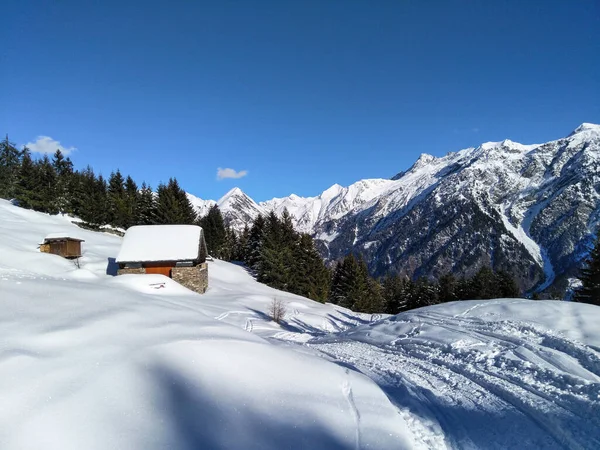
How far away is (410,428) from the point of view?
545 cm

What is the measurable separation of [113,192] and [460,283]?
5713 cm

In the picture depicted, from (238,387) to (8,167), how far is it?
252 ft

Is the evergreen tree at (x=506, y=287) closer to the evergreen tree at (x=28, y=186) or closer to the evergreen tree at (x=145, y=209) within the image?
the evergreen tree at (x=145, y=209)

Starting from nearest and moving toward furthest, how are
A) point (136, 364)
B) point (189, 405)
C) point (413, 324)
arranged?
point (189, 405)
point (136, 364)
point (413, 324)

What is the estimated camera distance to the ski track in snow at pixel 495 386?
533 centimetres

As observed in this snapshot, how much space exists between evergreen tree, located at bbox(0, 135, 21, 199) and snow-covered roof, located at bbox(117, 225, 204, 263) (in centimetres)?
4104

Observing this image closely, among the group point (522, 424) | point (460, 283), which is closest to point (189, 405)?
point (522, 424)

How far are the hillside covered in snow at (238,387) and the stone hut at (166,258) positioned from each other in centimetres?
1873

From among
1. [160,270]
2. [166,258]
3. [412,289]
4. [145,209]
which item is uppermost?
[145,209]

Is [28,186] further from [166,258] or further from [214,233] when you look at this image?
[166,258]

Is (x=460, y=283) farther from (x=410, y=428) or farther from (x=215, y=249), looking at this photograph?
(x=410, y=428)

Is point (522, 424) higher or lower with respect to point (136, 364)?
lower

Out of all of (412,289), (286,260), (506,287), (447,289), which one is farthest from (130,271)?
(506,287)

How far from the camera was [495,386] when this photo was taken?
711 centimetres
